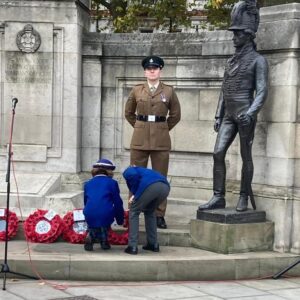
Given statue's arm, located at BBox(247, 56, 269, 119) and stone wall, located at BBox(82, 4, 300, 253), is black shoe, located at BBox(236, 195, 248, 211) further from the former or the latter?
statue's arm, located at BBox(247, 56, 269, 119)

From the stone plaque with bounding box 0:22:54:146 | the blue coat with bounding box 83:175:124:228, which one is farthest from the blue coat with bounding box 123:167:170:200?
the stone plaque with bounding box 0:22:54:146

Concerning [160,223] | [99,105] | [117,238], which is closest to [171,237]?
[160,223]

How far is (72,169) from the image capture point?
33.4ft

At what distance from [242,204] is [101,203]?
1889 millimetres

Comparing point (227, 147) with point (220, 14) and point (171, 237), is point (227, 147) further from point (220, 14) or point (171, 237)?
point (220, 14)

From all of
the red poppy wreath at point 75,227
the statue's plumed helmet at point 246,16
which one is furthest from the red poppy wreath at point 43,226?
the statue's plumed helmet at point 246,16

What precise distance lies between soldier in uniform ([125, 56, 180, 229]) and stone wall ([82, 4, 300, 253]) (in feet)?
3.48

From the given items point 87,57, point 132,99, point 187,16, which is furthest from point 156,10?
point 132,99

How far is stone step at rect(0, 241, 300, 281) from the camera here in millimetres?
7637

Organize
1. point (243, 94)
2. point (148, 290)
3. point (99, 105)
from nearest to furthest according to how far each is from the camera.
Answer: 1. point (148, 290)
2. point (243, 94)
3. point (99, 105)

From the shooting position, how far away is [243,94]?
855 centimetres

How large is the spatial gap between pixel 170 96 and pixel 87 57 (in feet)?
6.56


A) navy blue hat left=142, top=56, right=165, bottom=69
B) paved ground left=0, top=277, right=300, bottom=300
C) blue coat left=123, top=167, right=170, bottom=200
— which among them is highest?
navy blue hat left=142, top=56, right=165, bottom=69

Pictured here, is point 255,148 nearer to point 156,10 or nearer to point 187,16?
point 156,10
